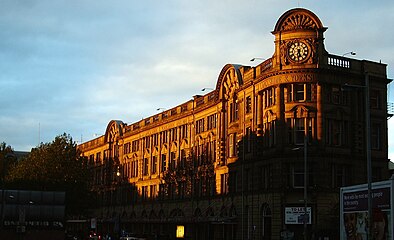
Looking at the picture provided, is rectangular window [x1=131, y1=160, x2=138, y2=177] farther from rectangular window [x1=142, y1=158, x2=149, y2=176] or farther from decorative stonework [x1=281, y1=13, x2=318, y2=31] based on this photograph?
decorative stonework [x1=281, y1=13, x2=318, y2=31]

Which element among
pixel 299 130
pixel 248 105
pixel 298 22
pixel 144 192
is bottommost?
pixel 144 192

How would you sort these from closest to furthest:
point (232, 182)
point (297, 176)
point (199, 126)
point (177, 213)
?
point (297, 176), point (232, 182), point (199, 126), point (177, 213)

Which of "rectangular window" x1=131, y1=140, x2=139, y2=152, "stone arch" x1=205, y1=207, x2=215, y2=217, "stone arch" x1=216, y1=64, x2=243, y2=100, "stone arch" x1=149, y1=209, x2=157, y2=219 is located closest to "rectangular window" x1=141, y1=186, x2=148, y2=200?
"stone arch" x1=149, y1=209, x2=157, y2=219

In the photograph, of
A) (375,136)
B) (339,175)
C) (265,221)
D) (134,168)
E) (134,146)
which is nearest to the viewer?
(339,175)

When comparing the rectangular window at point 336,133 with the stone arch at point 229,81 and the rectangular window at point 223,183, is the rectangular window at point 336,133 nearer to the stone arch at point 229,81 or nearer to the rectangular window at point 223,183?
the stone arch at point 229,81

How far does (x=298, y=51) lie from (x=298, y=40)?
3.75ft

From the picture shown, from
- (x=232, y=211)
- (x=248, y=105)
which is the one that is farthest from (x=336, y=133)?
(x=232, y=211)

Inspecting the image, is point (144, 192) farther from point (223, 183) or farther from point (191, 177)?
point (223, 183)

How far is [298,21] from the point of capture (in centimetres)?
6625

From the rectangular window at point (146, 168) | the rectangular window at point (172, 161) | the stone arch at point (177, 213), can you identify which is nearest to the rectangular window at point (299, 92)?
the stone arch at point (177, 213)

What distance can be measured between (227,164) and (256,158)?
8.59 metres

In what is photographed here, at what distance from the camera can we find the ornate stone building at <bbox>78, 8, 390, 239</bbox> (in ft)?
209

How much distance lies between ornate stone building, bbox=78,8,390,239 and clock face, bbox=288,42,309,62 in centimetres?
10

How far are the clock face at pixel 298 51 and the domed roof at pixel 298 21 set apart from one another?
1736 mm
